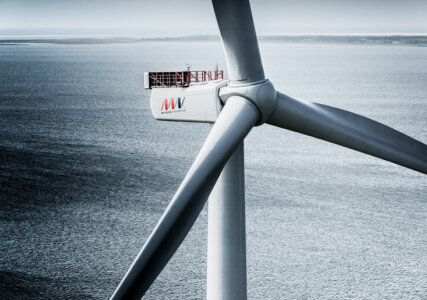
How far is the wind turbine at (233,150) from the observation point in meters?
10.3

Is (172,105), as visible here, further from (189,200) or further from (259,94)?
(189,200)

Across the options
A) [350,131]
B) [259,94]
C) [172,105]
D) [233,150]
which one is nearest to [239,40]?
[259,94]

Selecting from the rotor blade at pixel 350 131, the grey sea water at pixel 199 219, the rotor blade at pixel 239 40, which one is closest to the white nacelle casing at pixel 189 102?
the rotor blade at pixel 239 40

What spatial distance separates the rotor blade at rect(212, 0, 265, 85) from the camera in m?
11.2

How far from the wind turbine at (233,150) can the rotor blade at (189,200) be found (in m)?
0.02

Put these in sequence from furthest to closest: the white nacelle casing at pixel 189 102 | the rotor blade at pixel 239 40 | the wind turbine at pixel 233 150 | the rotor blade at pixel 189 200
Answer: the white nacelle casing at pixel 189 102 < the rotor blade at pixel 239 40 < the wind turbine at pixel 233 150 < the rotor blade at pixel 189 200

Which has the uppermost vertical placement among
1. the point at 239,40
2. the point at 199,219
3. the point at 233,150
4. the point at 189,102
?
the point at 199,219

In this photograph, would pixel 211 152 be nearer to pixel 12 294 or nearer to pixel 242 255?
pixel 242 255

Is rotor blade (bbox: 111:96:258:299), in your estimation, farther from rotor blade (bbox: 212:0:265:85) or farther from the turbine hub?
rotor blade (bbox: 212:0:265:85)

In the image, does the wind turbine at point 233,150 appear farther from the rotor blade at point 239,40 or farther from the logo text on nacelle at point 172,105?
the logo text on nacelle at point 172,105

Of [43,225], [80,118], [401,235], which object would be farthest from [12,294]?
[80,118]

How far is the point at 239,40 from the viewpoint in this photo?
1163 centimetres

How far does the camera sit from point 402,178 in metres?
64.8

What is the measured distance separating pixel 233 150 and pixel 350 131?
10.1ft
